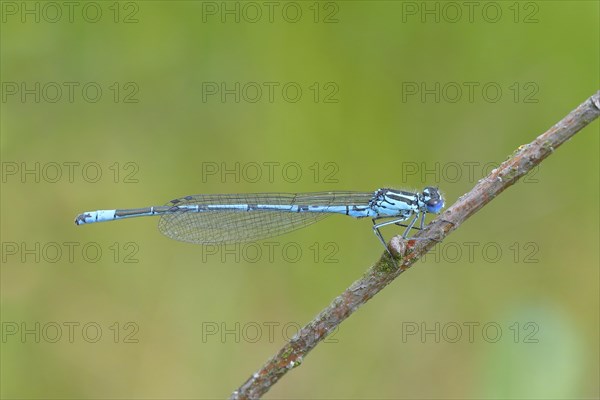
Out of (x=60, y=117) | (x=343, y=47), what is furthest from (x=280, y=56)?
(x=60, y=117)
